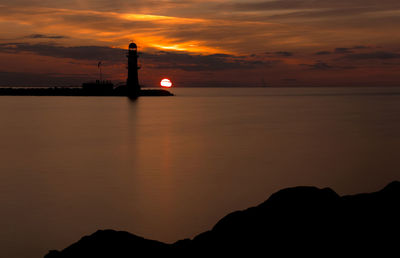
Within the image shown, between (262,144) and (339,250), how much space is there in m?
21.7

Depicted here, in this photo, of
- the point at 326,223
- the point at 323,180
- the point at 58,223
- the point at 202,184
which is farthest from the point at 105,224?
the point at 323,180

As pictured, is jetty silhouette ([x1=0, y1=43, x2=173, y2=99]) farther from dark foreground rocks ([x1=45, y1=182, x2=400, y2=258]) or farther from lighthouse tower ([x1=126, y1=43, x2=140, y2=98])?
dark foreground rocks ([x1=45, y1=182, x2=400, y2=258])

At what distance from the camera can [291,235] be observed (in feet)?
20.3

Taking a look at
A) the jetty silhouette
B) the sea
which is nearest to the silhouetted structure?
the jetty silhouette

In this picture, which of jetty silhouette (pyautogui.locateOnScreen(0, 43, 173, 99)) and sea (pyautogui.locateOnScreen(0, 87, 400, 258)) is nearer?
sea (pyautogui.locateOnScreen(0, 87, 400, 258))

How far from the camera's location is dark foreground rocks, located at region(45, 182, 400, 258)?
19.7ft

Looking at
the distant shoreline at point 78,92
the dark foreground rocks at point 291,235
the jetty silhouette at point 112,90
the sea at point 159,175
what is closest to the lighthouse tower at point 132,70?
the jetty silhouette at point 112,90

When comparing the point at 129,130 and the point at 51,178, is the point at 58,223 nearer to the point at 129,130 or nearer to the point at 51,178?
the point at 51,178

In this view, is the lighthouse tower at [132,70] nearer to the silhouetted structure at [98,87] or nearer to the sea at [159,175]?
the silhouetted structure at [98,87]

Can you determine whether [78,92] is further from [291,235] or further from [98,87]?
[291,235]

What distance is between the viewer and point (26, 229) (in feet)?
36.1

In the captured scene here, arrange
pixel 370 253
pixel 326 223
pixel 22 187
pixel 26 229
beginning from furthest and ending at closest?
pixel 22 187, pixel 26 229, pixel 326 223, pixel 370 253

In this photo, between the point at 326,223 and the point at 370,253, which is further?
the point at 326,223

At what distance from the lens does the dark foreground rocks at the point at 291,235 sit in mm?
5996
